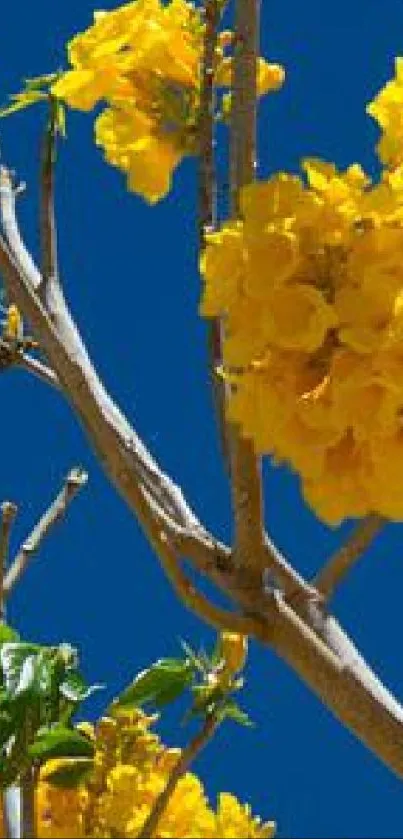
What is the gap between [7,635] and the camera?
2260 millimetres

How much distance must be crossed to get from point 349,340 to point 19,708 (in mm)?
1025

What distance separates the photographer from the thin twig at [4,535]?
2271 millimetres

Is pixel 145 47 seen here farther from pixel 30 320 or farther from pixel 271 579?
pixel 271 579

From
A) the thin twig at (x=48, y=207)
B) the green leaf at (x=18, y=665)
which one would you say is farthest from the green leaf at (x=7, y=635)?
the thin twig at (x=48, y=207)

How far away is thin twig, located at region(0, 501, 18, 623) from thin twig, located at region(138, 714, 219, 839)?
0.29m

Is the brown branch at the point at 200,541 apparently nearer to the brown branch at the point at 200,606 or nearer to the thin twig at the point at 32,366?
the brown branch at the point at 200,606

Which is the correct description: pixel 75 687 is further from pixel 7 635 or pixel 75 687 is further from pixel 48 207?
pixel 48 207

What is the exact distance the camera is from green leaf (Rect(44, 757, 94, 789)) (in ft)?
7.95

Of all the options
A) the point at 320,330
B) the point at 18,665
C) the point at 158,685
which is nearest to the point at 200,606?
the point at 320,330

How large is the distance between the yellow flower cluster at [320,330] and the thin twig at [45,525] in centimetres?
Result: 129

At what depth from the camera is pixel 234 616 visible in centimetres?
142

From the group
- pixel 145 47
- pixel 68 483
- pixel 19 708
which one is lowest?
pixel 19 708

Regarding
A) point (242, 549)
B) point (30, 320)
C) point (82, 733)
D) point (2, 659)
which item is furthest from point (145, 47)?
point (82, 733)

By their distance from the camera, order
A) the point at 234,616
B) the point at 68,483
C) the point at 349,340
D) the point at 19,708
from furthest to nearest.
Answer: the point at 68,483, the point at 19,708, the point at 234,616, the point at 349,340
